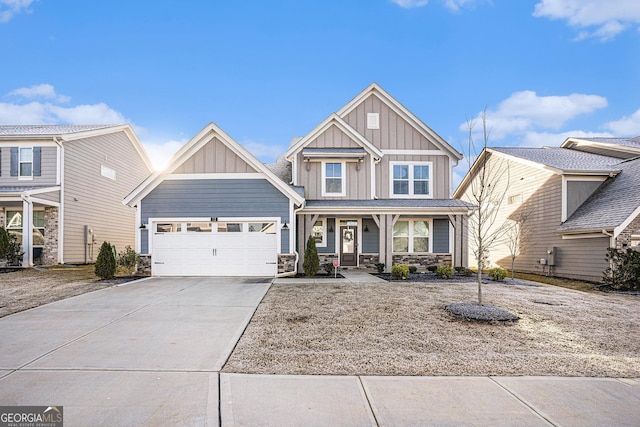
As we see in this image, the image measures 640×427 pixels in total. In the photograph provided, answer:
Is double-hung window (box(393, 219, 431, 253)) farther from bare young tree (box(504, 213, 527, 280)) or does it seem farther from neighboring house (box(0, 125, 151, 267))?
neighboring house (box(0, 125, 151, 267))

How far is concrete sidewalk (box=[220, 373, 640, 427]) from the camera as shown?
3406mm

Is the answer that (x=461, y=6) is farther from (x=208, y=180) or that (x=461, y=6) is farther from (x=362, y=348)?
(x=362, y=348)

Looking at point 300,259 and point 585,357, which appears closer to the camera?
point 585,357

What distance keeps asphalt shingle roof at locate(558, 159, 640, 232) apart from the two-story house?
395 centimetres

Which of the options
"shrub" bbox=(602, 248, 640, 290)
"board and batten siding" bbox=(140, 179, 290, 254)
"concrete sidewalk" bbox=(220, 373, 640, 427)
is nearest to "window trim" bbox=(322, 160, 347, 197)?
"board and batten siding" bbox=(140, 179, 290, 254)

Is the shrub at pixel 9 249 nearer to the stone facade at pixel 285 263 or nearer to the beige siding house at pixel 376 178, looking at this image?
the stone facade at pixel 285 263

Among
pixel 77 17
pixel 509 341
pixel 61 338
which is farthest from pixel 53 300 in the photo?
pixel 77 17

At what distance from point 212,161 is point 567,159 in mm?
15542

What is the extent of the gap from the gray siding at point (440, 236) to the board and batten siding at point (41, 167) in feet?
57.8

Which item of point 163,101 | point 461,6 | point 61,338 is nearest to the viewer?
point 61,338

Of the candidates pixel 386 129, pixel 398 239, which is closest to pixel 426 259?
pixel 398 239

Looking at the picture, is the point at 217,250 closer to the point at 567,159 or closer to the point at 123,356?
the point at 123,356

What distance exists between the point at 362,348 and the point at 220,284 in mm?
7350

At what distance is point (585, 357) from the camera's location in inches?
208
